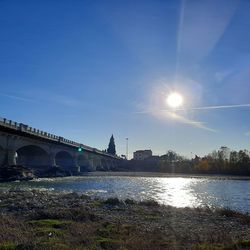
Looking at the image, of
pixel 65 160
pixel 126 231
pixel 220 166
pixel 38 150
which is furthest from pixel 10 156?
pixel 220 166

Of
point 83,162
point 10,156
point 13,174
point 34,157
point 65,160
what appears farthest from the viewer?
point 83,162

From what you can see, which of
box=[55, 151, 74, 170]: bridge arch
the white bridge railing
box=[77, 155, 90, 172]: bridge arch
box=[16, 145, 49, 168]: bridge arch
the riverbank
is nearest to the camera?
the riverbank

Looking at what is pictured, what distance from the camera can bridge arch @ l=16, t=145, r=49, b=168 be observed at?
106250 millimetres

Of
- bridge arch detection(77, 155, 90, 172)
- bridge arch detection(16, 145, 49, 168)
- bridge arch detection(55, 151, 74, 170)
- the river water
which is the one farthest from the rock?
bridge arch detection(77, 155, 90, 172)

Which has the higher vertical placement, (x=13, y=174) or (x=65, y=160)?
(x=65, y=160)

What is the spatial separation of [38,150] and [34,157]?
1130cm

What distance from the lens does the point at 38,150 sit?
103812mm

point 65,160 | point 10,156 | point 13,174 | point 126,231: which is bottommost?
point 126,231

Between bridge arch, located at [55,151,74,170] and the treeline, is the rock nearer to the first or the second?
bridge arch, located at [55,151,74,170]

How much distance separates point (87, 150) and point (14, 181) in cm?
7028

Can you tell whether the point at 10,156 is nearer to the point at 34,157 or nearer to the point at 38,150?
the point at 38,150

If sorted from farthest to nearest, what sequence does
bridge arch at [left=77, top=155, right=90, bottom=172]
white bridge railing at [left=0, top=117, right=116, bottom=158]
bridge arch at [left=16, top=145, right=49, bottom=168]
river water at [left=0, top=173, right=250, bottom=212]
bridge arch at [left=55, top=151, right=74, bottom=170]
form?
bridge arch at [left=77, top=155, right=90, bottom=172], bridge arch at [left=55, top=151, right=74, bottom=170], bridge arch at [left=16, top=145, right=49, bottom=168], white bridge railing at [left=0, top=117, right=116, bottom=158], river water at [left=0, top=173, right=250, bottom=212]

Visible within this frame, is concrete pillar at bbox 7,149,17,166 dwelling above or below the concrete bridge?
below

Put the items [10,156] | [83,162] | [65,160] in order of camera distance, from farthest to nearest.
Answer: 1. [83,162]
2. [65,160]
3. [10,156]
